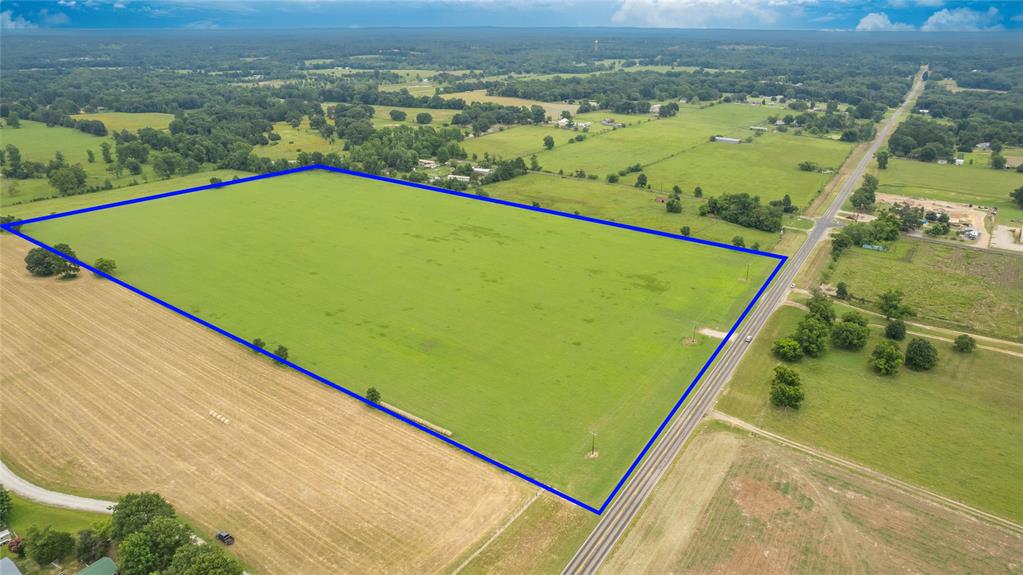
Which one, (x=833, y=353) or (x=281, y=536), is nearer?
(x=281, y=536)

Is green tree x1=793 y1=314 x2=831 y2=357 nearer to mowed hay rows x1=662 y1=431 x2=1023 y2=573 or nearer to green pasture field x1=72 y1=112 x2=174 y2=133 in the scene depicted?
mowed hay rows x1=662 y1=431 x2=1023 y2=573

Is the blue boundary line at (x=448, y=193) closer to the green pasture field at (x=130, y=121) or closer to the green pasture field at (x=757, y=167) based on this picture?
the green pasture field at (x=757, y=167)

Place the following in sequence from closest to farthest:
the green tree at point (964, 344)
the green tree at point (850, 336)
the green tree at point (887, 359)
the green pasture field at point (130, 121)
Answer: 1. the green tree at point (887, 359)
2. the green tree at point (964, 344)
3. the green tree at point (850, 336)
4. the green pasture field at point (130, 121)

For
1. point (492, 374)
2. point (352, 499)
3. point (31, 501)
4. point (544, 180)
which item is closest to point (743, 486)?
point (492, 374)

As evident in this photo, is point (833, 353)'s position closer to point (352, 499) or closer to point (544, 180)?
point (352, 499)

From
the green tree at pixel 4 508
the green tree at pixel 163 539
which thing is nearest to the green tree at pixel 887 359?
the green tree at pixel 163 539

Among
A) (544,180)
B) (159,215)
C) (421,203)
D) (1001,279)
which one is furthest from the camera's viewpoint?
(544,180)
